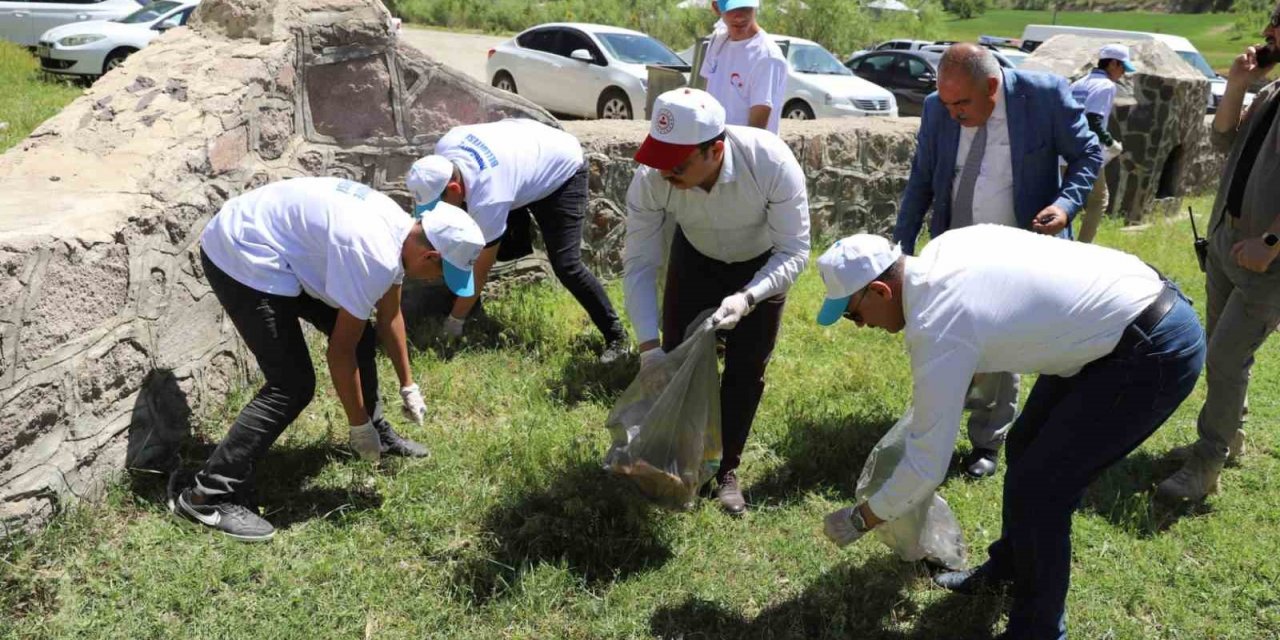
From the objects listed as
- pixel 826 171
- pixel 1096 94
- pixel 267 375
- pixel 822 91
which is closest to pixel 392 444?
pixel 267 375

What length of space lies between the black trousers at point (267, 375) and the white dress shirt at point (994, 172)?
2.49 m

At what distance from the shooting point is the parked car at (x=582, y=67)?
12148 mm

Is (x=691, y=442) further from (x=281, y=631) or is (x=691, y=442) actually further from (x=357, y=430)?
(x=281, y=631)

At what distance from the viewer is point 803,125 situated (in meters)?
6.72

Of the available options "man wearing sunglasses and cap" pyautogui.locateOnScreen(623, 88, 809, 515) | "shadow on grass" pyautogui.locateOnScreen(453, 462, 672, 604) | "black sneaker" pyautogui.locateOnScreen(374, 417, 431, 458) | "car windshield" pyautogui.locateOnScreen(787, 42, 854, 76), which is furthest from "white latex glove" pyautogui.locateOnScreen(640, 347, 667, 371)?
"car windshield" pyautogui.locateOnScreen(787, 42, 854, 76)

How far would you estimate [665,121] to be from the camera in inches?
120

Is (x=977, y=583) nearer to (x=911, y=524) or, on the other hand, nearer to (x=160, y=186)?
(x=911, y=524)

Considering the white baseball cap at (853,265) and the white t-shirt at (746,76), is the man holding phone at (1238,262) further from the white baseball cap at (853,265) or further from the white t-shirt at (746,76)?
the white t-shirt at (746,76)

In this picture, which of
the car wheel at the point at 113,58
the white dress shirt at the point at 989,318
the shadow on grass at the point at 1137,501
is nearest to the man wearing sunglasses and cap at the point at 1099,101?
the shadow on grass at the point at 1137,501

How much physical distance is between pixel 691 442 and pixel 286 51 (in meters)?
2.62

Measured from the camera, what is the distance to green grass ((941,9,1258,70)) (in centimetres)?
4156

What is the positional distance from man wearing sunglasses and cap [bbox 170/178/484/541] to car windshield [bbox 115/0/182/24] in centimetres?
1128

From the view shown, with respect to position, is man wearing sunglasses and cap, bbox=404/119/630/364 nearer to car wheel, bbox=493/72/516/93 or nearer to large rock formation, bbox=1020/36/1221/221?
large rock formation, bbox=1020/36/1221/221

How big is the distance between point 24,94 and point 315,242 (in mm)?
7860
